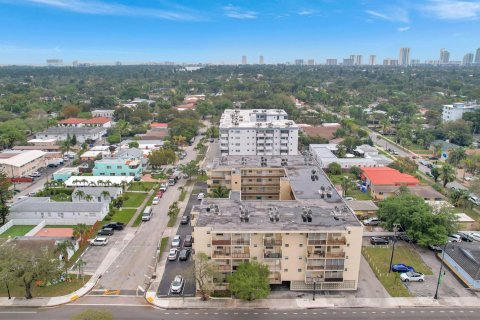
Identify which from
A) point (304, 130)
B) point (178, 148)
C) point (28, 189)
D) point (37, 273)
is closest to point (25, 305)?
point (37, 273)

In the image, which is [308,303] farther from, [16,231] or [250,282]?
[16,231]

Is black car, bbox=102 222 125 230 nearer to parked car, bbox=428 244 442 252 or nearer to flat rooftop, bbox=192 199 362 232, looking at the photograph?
flat rooftop, bbox=192 199 362 232

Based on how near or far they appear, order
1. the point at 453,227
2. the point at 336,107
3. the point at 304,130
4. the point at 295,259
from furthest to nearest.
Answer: the point at 336,107 < the point at 304,130 < the point at 453,227 < the point at 295,259

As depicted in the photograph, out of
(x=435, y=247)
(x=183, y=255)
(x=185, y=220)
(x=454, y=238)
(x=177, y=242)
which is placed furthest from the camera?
(x=185, y=220)

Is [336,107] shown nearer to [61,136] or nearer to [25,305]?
[61,136]

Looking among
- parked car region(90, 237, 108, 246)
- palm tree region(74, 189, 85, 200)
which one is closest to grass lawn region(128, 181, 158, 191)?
palm tree region(74, 189, 85, 200)

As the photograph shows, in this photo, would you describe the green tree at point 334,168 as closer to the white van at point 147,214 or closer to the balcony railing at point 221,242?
the white van at point 147,214

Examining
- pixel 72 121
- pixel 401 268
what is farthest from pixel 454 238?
pixel 72 121
